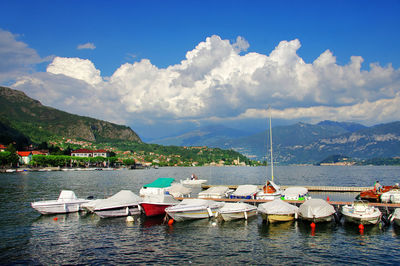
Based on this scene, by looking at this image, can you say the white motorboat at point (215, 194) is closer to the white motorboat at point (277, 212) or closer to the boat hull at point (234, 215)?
the boat hull at point (234, 215)

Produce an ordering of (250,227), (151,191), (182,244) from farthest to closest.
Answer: (151,191), (250,227), (182,244)

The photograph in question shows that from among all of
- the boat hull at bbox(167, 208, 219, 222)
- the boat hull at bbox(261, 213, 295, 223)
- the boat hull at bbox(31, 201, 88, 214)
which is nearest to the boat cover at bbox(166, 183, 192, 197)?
the boat hull at bbox(31, 201, 88, 214)

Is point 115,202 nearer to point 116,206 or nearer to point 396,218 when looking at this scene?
point 116,206

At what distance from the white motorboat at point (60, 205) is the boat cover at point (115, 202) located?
2.28 meters

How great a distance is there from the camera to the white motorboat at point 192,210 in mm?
37000

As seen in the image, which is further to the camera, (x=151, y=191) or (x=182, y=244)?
(x=151, y=191)

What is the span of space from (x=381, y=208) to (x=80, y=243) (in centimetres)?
3747

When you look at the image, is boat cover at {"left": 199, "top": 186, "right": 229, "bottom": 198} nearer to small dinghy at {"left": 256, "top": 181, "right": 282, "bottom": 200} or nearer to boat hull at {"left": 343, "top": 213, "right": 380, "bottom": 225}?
small dinghy at {"left": 256, "top": 181, "right": 282, "bottom": 200}

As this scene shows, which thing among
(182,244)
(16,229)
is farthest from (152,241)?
(16,229)

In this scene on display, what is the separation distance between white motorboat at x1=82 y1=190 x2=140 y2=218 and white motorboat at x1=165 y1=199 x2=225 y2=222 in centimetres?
651

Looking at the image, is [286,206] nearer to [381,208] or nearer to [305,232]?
[305,232]

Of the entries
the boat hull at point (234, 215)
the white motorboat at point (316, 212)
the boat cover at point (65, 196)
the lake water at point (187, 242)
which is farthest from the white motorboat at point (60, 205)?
the white motorboat at point (316, 212)

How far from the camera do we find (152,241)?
28.8 m

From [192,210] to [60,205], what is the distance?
61.1 ft
